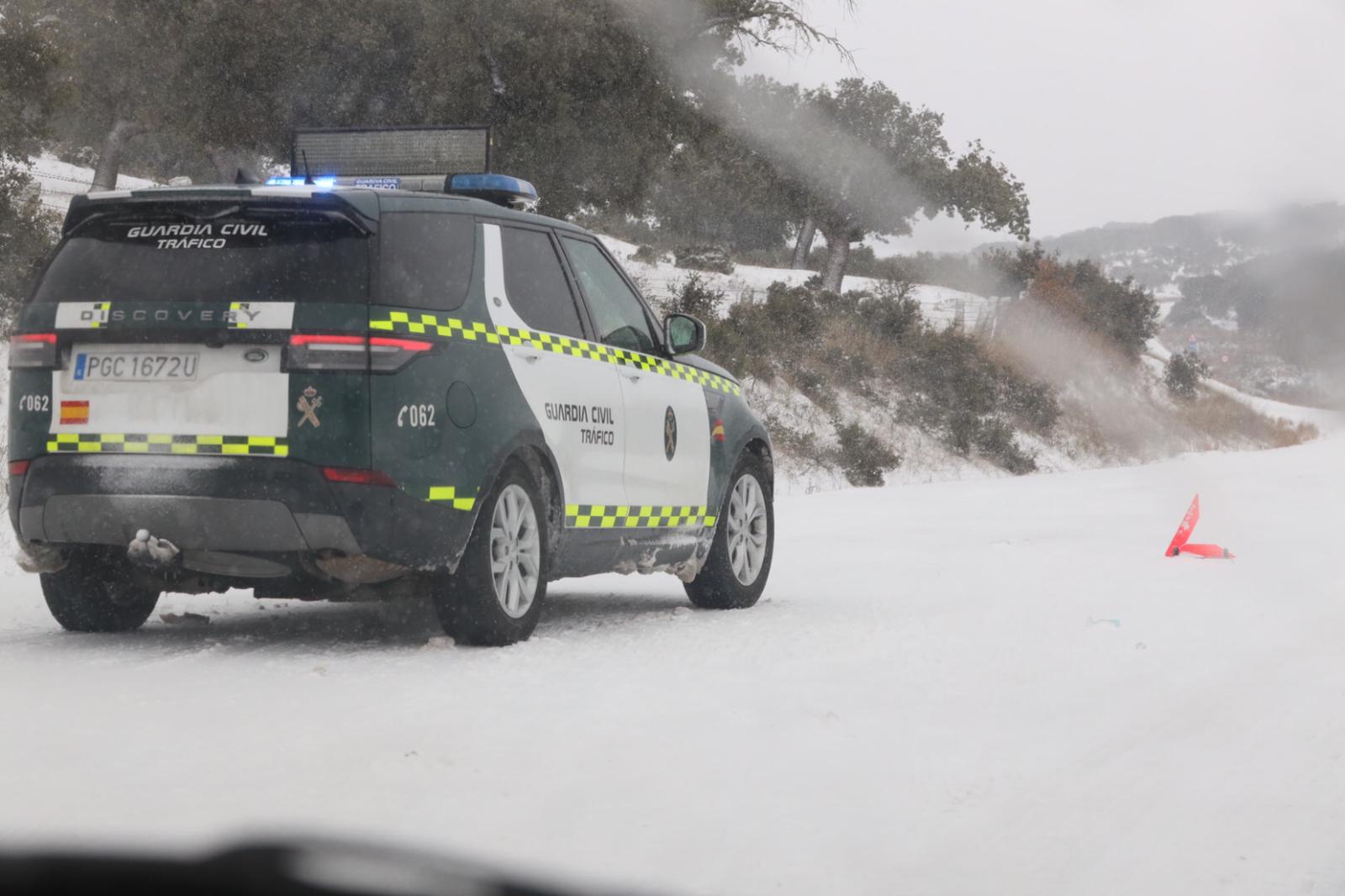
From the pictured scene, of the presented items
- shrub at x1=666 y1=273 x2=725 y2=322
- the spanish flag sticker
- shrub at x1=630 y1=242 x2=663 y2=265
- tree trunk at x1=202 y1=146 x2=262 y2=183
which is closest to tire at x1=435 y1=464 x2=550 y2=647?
the spanish flag sticker

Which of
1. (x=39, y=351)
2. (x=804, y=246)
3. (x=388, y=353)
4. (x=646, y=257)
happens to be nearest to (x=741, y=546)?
(x=388, y=353)

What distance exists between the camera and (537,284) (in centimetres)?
762

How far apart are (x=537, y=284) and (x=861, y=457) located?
694 inches

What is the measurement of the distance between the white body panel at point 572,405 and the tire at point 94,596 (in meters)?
1.72

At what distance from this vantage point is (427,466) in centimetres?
659

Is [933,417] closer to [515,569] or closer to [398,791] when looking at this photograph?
[515,569]

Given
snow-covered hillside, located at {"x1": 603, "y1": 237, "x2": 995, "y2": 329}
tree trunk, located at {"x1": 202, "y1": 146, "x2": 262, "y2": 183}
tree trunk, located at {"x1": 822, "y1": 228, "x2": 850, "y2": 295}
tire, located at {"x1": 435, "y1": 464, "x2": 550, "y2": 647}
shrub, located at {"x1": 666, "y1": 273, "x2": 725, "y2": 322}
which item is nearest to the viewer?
tire, located at {"x1": 435, "y1": 464, "x2": 550, "y2": 647}

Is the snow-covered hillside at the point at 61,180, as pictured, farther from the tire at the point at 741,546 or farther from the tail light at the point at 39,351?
the tail light at the point at 39,351

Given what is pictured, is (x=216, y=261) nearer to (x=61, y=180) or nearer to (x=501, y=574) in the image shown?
(x=501, y=574)

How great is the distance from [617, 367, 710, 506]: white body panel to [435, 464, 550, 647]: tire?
92 centimetres

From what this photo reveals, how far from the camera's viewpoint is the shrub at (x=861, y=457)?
24.7m

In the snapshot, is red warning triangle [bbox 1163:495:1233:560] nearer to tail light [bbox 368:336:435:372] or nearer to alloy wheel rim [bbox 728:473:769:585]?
alloy wheel rim [bbox 728:473:769:585]

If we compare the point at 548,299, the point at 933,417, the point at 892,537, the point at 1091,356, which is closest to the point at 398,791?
the point at 548,299

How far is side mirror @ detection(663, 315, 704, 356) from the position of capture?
874cm
